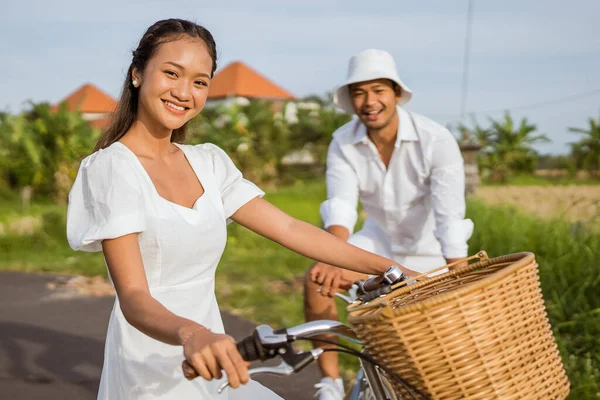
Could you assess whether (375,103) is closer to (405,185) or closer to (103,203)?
(405,185)

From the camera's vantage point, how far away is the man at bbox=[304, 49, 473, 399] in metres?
4.27

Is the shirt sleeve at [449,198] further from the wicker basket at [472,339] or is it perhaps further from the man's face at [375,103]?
the wicker basket at [472,339]

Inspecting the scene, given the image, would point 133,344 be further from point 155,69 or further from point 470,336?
point 470,336

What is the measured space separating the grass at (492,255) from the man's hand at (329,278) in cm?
228

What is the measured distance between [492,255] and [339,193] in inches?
129

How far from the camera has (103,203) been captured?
2.24 meters

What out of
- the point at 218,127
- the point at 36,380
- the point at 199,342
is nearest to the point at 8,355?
the point at 36,380

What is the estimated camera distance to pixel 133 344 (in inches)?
94.0

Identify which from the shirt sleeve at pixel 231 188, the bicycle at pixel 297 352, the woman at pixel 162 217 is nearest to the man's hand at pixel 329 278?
the woman at pixel 162 217

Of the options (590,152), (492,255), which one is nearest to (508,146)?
(590,152)

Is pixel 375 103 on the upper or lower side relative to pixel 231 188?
upper

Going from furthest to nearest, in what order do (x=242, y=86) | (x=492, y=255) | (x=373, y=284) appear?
1. (x=242, y=86)
2. (x=492, y=255)
3. (x=373, y=284)

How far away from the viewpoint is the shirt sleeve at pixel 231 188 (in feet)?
8.88

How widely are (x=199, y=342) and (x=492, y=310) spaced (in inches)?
25.8
